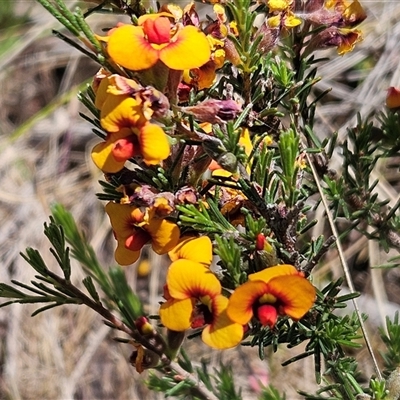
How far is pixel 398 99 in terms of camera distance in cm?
105

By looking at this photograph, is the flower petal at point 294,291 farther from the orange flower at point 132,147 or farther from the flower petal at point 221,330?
the orange flower at point 132,147

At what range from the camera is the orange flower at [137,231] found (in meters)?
0.72

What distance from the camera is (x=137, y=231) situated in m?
0.74

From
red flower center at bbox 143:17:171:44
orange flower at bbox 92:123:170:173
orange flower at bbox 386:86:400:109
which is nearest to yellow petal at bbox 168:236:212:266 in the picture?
orange flower at bbox 92:123:170:173

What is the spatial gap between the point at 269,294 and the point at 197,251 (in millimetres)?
91

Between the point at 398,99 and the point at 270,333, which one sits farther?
the point at 398,99

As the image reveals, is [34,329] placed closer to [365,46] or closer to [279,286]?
[365,46]

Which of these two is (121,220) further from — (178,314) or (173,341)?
(173,341)

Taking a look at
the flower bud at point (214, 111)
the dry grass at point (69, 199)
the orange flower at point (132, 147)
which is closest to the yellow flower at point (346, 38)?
the flower bud at point (214, 111)

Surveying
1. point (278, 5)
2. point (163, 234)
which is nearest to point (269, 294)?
point (163, 234)

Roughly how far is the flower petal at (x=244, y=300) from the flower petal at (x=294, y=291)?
0.01 meters

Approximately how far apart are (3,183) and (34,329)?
0.79 m

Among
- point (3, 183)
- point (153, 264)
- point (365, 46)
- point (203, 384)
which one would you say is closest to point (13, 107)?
point (3, 183)

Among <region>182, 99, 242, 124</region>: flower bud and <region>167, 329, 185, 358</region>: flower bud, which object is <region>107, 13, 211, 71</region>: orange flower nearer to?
<region>182, 99, 242, 124</region>: flower bud
